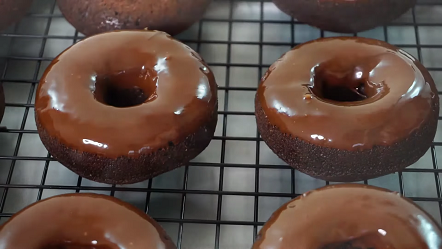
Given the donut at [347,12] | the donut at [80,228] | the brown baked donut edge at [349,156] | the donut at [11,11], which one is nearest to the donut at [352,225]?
the brown baked donut edge at [349,156]

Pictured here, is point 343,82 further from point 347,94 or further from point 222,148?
point 222,148

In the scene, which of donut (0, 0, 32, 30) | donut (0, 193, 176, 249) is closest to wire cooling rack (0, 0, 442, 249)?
donut (0, 0, 32, 30)

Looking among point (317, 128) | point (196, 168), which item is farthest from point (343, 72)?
point (196, 168)

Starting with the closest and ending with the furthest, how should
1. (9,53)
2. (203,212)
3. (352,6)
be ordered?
(203,212) → (352,6) → (9,53)

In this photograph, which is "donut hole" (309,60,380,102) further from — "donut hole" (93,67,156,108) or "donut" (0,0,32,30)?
"donut" (0,0,32,30)

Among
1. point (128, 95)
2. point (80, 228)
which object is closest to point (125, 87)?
point (128, 95)

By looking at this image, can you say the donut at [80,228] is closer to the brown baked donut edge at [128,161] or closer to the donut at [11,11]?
the brown baked donut edge at [128,161]

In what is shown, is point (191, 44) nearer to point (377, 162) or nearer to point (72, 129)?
point (72, 129)
